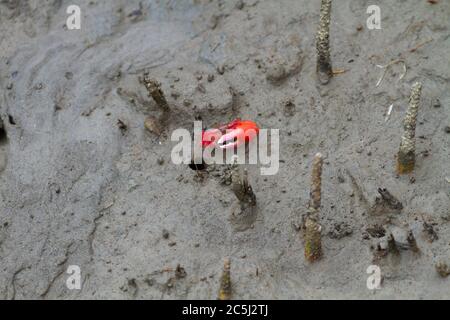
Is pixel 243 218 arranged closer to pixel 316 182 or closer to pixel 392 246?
pixel 316 182

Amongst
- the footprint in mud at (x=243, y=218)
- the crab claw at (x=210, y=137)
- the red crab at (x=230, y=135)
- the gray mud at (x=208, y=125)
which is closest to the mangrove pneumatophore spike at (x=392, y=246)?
the gray mud at (x=208, y=125)

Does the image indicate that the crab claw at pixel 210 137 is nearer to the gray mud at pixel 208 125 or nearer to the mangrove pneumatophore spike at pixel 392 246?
the gray mud at pixel 208 125

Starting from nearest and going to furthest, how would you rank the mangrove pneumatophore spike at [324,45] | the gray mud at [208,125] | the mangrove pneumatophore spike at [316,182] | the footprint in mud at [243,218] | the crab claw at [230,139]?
1. the mangrove pneumatophore spike at [316,182]
2. the gray mud at [208,125]
3. the footprint in mud at [243,218]
4. the mangrove pneumatophore spike at [324,45]
5. the crab claw at [230,139]

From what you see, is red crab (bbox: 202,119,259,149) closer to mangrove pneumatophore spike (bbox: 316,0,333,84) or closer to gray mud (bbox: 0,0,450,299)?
gray mud (bbox: 0,0,450,299)

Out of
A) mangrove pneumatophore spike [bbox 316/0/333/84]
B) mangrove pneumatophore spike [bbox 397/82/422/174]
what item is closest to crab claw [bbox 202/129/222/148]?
mangrove pneumatophore spike [bbox 316/0/333/84]

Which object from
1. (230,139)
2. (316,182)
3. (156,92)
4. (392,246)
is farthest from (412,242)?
(156,92)

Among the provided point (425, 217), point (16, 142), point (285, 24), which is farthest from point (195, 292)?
point (285, 24)

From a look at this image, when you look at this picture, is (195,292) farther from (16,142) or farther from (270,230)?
(16,142)
